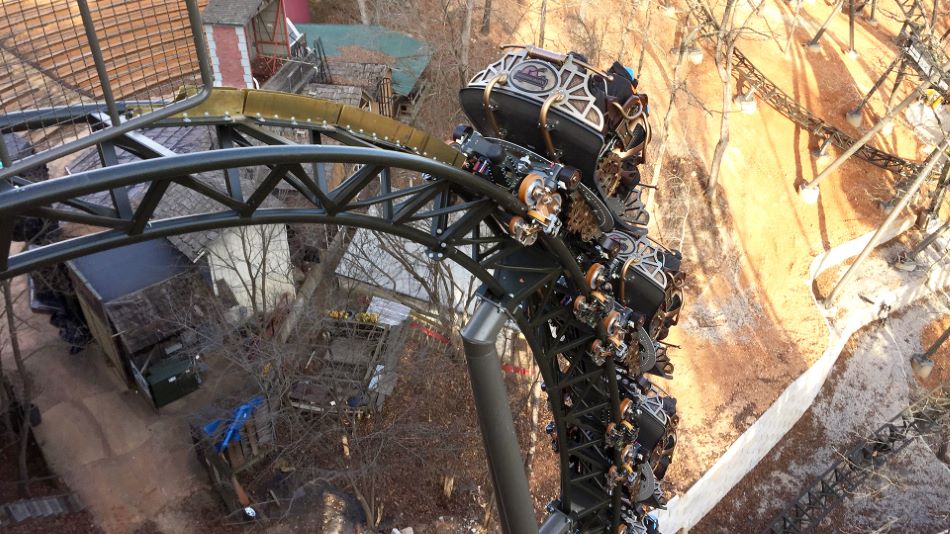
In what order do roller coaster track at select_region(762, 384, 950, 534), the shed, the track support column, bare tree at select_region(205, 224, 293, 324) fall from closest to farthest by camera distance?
1. the track support column
2. the shed
3. bare tree at select_region(205, 224, 293, 324)
4. roller coaster track at select_region(762, 384, 950, 534)

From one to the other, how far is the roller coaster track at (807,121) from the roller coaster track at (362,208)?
1048 inches

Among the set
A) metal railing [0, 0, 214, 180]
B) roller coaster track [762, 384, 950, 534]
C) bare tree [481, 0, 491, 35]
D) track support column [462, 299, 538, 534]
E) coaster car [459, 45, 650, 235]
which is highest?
metal railing [0, 0, 214, 180]

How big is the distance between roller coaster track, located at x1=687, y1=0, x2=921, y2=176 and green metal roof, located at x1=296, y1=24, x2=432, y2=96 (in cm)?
1303

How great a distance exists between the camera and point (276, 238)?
1903cm

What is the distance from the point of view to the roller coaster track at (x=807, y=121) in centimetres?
3162

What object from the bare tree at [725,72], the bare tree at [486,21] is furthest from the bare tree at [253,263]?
the bare tree at [486,21]

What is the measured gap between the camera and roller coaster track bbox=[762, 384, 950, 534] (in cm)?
2098

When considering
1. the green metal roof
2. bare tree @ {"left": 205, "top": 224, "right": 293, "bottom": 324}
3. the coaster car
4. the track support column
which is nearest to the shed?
bare tree @ {"left": 205, "top": 224, "right": 293, "bottom": 324}

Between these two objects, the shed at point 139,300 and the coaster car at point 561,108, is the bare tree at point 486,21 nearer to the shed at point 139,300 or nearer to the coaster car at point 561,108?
the shed at point 139,300

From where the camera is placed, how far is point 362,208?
22.7 feet

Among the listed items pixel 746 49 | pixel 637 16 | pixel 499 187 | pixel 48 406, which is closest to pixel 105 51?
pixel 499 187

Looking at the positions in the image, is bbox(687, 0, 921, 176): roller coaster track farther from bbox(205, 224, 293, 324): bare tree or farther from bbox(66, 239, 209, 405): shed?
bbox(66, 239, 209, 405): shed

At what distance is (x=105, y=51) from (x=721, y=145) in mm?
24365

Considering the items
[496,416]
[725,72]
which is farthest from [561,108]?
[725,72]
